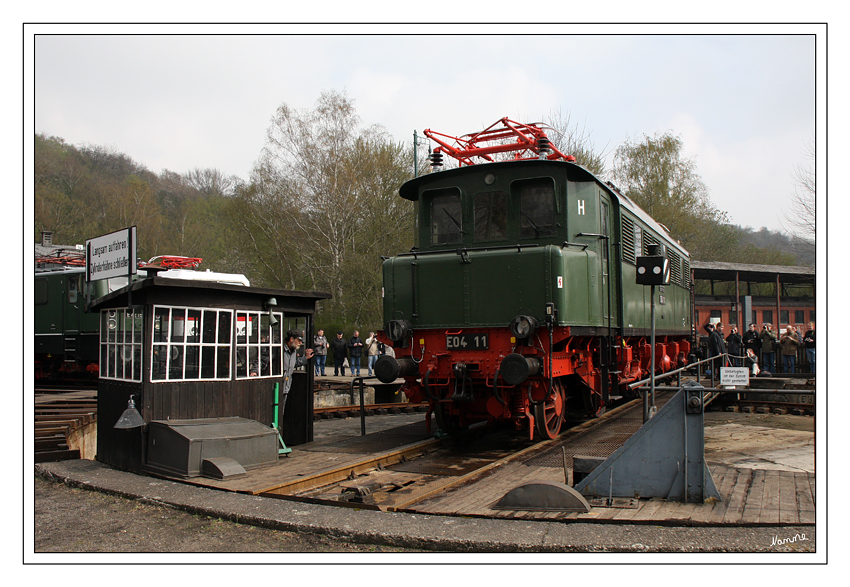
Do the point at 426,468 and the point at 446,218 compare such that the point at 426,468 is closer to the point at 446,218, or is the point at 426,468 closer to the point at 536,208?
the point at 446,218

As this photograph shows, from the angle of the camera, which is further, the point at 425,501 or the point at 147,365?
the point at 147,365

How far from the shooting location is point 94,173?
49062 mm

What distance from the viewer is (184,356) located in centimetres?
791

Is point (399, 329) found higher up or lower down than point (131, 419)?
higher up

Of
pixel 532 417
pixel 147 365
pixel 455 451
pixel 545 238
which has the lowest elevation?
pixel 455 451

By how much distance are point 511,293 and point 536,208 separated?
1.35 m

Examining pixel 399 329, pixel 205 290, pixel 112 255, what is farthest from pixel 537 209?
pixel 112 255

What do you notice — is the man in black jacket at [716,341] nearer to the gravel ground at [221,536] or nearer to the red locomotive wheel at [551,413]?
the red locomotive wheel at [551,413]

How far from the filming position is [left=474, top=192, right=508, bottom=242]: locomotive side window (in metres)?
9.09

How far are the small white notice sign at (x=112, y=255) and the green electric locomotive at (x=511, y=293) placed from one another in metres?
3.33

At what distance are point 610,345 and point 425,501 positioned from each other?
4.48m

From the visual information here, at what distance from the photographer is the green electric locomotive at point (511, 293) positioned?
8203 millimetres

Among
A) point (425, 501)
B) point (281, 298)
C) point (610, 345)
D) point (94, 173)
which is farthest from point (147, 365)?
point (94, 173)
